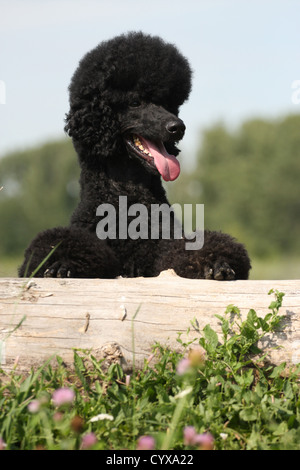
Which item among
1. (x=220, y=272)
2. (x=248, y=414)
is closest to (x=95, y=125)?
(x=220, y=272)

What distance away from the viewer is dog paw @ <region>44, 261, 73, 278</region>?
4056 millimetres

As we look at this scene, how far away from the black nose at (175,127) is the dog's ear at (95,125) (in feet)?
1.34

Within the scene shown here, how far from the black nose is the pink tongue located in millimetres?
185

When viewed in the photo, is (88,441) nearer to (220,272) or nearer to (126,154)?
(220,272)

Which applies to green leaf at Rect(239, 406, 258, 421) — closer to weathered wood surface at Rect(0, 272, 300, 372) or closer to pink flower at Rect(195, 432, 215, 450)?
pink flower at Rect(195, 432, 215, 450)

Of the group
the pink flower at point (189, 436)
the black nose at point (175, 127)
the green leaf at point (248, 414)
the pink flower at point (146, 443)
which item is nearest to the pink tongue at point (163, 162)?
the black nose at point (175, 127)

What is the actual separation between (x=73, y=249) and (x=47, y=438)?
169cm

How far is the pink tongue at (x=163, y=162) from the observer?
14.9ft

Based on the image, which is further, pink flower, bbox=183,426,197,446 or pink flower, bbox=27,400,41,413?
pink flower, bbox=27,400,41,413

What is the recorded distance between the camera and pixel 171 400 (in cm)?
303

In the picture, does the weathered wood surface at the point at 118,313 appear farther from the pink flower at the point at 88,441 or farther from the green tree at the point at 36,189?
the green tree at the point at 36,189

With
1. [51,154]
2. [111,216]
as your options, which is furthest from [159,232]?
[51,154]

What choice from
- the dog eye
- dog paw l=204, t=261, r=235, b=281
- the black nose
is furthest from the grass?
the dog eye
